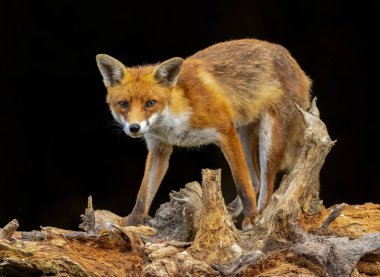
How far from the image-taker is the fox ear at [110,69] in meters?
6.68

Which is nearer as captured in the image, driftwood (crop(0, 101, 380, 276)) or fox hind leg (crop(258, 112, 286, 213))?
driftwood (crop(0, 101, 380, 276))

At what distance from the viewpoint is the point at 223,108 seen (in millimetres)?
7145

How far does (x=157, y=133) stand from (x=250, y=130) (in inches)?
58.1

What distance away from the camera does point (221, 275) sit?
5.12 metres

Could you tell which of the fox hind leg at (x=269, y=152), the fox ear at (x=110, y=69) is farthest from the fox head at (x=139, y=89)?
the fox hind leg at (x=269, y=152)

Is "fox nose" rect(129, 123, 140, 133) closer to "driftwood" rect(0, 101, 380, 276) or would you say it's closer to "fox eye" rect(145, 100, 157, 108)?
"fox eye" rect(145, 100, 157, 108)

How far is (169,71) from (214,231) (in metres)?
1.87

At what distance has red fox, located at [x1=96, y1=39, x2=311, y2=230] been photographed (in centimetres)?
671

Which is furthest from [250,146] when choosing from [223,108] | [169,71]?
[169,71]

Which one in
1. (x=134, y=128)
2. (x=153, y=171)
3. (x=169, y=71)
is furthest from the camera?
(x=153, y=171)

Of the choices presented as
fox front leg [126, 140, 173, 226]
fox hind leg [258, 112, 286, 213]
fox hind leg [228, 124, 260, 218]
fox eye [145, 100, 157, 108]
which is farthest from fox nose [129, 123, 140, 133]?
fox hind leg [228, 124, 260, 218]

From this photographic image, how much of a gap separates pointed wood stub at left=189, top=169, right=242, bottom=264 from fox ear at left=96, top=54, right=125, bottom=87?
166 cm

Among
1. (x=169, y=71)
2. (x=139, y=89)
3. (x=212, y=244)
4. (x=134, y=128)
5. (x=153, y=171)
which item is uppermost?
(x=169, y=71)

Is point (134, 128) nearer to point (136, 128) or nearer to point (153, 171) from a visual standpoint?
point (136, 128)
